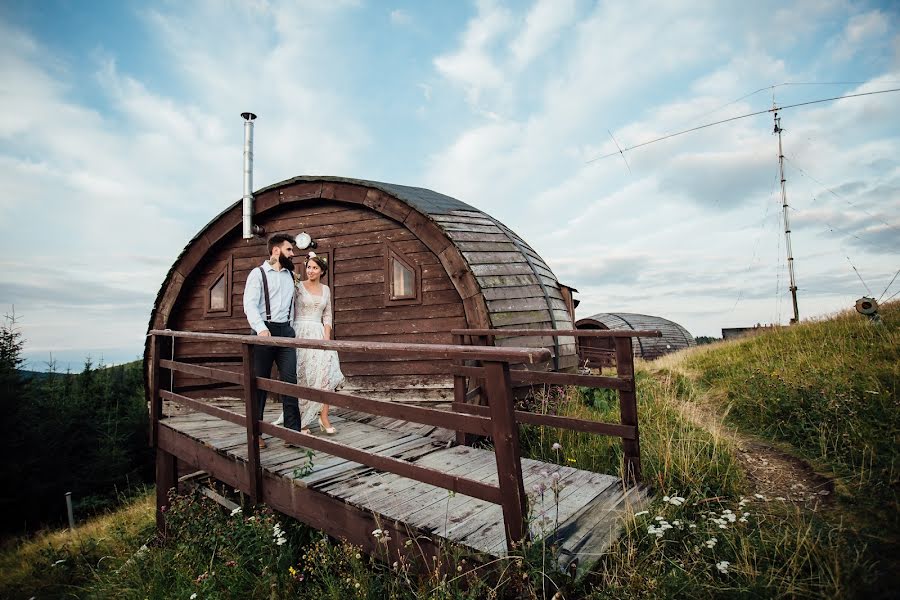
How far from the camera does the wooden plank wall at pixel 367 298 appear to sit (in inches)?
279

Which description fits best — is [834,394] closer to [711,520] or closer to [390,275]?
[711,520]

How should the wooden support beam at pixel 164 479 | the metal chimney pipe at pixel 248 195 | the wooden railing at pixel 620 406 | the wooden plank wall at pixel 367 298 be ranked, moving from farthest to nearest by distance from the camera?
the metal chimney pipe at pixel 248 195
the wooden plank wall at pixel 367 298
the wooden support beam at pixel 164 479
the wooden railing at pixel 620 406

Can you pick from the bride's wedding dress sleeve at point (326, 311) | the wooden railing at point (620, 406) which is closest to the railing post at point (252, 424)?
the bride's wedding dress sleeve at point (326, 311)

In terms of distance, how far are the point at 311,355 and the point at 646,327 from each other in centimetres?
1877

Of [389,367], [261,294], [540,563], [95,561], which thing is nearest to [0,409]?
[95,561]

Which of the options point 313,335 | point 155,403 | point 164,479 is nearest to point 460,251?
point 313,335

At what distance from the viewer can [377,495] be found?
3.44 metres

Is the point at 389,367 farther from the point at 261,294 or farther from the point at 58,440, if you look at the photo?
the point at 58,440

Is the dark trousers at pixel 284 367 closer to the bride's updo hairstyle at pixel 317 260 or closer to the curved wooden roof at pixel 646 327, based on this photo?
the bride's updo hairstyle at pixel 317 260

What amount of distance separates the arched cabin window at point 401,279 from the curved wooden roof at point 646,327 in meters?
12.9

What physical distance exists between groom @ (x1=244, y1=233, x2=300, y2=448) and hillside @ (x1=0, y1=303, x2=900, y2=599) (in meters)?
1.06

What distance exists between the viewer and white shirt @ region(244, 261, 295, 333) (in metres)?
4.56

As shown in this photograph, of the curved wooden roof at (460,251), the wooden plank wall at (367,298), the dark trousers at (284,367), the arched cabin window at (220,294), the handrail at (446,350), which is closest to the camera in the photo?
the handrail at (446,350)

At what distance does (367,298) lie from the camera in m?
7.67
